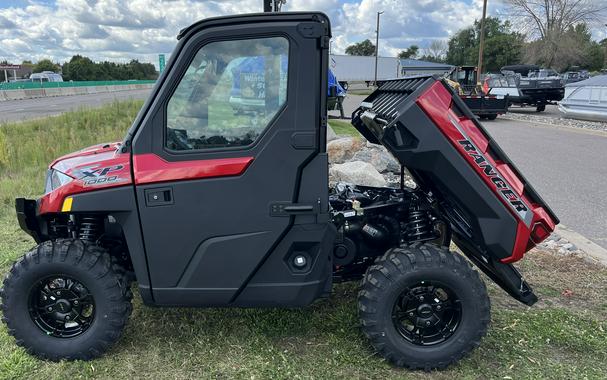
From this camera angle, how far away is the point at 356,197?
13.3 ft

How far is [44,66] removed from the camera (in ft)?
240

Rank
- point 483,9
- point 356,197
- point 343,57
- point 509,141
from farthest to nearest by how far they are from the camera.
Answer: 1. point 343,57
2. point 483,9
3. point 509,141
4. point 356,197

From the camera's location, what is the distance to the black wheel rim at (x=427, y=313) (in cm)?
331

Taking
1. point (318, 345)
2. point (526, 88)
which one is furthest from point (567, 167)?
point (526, 88)

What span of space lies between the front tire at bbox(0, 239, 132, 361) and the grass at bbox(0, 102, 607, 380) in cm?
13

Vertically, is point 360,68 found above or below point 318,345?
above

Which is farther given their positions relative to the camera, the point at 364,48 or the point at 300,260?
the point at 364,48

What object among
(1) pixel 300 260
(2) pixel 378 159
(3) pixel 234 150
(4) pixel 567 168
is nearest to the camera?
(3) pixel 234 150

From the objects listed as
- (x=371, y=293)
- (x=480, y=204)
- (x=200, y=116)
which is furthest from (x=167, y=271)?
(x=480, y=204)

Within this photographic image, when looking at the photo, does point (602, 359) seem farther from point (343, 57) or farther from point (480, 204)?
point (343, 57)

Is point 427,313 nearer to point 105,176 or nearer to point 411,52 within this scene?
point 105,176

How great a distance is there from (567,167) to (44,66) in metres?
78.1

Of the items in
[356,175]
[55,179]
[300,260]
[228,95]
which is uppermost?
[228,95]

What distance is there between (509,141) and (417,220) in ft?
41.3
